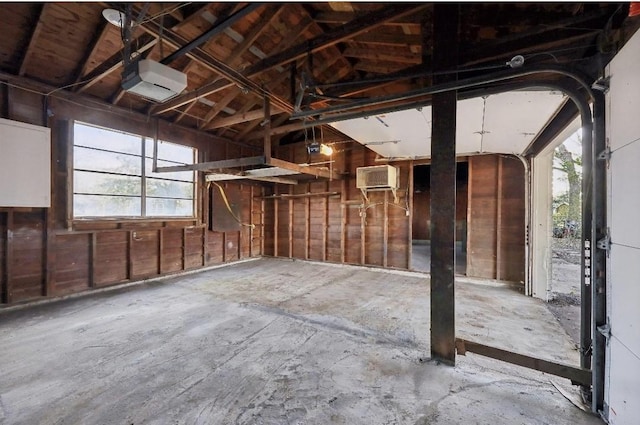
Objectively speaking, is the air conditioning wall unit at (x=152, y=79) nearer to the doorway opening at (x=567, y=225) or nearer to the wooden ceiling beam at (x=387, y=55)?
the wooden ceiling beam at (x=387, y=55)

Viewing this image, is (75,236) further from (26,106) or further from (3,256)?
(26,106)

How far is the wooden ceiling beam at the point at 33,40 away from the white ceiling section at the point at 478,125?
3.43m

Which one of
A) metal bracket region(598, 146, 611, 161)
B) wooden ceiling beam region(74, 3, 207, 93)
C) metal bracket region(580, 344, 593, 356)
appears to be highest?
wooden ceiling beam region(74, 3, 207, 93)

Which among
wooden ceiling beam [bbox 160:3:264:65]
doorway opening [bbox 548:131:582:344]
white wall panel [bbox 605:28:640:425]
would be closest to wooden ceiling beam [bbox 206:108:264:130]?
wooden ceiling beam [bbox 160:3:264:65]

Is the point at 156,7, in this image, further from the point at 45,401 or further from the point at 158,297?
the point at 158,297

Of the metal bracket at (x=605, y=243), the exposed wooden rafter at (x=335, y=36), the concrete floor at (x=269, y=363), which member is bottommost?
the concrete floor at (x=269, y=363)

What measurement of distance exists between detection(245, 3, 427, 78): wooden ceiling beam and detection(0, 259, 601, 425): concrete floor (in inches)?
120

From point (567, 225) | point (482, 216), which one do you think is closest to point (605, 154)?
point (482, 216)

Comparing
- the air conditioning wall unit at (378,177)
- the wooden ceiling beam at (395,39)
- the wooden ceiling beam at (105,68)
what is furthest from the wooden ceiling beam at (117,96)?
the air conditioning wall unit at (378,177)

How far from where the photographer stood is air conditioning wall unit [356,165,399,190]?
5.08 m

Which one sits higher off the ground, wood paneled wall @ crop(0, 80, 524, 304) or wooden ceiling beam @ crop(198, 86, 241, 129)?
wooden ceiling beam @ crop(198, 86, 241, 129)

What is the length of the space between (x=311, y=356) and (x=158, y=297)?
2829mm

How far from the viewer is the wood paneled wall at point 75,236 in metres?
3.51

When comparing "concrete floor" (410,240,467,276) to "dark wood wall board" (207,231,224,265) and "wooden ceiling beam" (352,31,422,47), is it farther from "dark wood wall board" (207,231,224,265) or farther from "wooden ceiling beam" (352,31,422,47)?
"dark wood wall board" (207,231,224,265)
